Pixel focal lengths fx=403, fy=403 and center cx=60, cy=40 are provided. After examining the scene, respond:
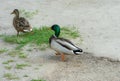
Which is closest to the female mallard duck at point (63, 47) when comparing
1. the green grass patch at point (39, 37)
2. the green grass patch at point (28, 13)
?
the green grass patch at point (39, 37)

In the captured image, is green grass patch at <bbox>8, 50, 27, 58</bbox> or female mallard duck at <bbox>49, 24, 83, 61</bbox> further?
green grass patch at <bbox>8, 50, 27, 58</bbox>

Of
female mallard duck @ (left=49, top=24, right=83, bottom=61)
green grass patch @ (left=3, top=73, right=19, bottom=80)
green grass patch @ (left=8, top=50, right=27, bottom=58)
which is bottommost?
green grass patch @ (left=3, top=73, right=19, bottom=80)

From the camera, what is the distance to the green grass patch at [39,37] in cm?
920

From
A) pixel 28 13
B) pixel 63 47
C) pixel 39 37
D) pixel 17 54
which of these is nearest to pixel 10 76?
pixel 17 54

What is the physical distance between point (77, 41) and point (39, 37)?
2.98ft

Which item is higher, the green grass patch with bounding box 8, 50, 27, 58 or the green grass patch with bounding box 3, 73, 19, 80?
the green grass patch with bounding box 8, 50, 27, 58

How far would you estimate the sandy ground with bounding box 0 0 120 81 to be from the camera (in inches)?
301

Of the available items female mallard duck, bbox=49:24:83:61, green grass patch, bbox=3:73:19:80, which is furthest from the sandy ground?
female mallard duck, bbox=49:24:83:61

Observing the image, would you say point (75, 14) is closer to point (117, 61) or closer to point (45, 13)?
point (45, 13)

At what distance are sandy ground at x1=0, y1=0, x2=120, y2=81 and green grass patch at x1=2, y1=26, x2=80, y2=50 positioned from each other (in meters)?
0.18

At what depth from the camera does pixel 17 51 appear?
8.77 m

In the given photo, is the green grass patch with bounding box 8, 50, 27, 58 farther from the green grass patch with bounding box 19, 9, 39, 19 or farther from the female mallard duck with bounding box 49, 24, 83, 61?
the green grass patch with bounding box 19, 9, 39, 19

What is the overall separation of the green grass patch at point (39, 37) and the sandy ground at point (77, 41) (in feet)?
0.58

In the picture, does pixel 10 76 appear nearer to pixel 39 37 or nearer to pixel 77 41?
pixel 39 37
